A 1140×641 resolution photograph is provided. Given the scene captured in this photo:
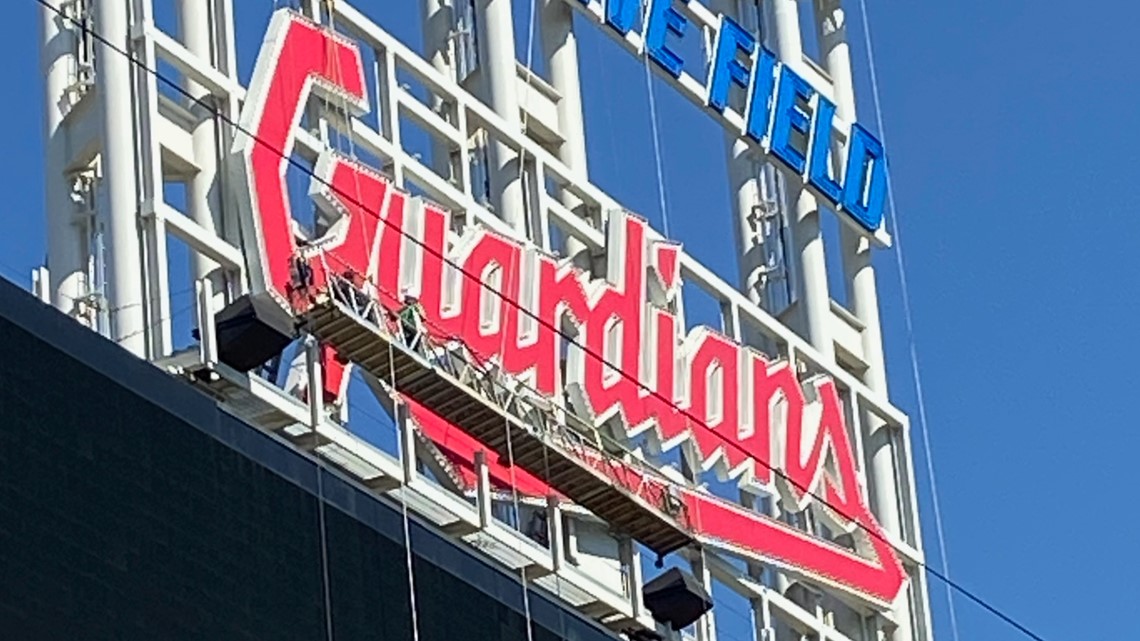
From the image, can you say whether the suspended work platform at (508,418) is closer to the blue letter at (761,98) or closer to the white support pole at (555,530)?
the white support pole at (555,530)

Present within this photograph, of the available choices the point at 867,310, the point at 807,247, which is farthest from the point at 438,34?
the point at 867,310

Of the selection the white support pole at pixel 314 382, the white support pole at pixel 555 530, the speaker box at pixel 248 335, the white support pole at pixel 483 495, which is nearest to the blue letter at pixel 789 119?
the white support pole at pixel 555 530

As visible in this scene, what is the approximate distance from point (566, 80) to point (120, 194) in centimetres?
839

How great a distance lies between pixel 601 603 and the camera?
2858 centimetres

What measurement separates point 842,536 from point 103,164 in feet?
33.6

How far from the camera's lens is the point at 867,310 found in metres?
36.4

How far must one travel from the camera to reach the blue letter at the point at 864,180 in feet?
118

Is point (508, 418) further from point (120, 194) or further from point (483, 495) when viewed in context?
point (120, 194)

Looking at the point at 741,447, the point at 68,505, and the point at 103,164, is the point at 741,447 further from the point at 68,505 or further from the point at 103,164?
the point at 68,505

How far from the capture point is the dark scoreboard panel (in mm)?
21406

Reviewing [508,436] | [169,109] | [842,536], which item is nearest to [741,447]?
[842,536]

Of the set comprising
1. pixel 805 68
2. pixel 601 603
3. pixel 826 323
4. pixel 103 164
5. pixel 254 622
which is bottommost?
pixel 254 622

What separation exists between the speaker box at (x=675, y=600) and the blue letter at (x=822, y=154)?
272 inches

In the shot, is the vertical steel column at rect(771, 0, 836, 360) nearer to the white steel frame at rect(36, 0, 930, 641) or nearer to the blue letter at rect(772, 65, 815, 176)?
the blue letter at rect(772, 65, 815, 176)
